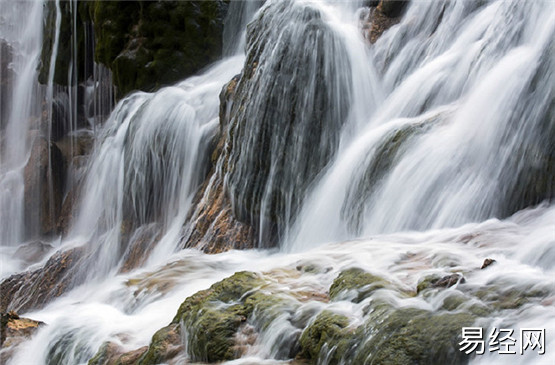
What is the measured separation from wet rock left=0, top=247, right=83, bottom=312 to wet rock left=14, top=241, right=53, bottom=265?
1965mm

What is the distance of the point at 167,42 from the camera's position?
556 inches

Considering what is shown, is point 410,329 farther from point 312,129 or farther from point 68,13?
point 68,13

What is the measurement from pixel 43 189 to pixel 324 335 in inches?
531

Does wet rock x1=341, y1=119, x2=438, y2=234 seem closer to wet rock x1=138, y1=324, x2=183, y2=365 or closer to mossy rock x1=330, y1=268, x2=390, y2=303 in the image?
mossy rock x1=330, y1=268, x2=390, y2=303

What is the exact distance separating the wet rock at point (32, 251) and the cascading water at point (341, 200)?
11.4 ft

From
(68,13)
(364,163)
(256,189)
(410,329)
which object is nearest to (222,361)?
(410,329)

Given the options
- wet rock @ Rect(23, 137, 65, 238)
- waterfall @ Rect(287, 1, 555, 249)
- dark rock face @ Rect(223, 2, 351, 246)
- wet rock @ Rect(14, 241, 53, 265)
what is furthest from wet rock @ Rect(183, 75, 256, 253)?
wet rock @ Rect(23, 137, 65, 238)

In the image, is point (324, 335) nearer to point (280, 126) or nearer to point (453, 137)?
point (453, 137)

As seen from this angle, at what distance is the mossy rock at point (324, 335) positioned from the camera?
13.3 feet

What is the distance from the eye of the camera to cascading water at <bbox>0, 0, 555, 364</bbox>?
4.23 m

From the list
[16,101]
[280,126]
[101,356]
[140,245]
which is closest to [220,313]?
[101,356]

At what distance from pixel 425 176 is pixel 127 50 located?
31.7 feet

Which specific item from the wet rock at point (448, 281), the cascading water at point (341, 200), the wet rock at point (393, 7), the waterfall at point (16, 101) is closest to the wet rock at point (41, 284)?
the cascading water at point (341, 200)

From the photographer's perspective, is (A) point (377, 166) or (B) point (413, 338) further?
(A) point (377, 166)
